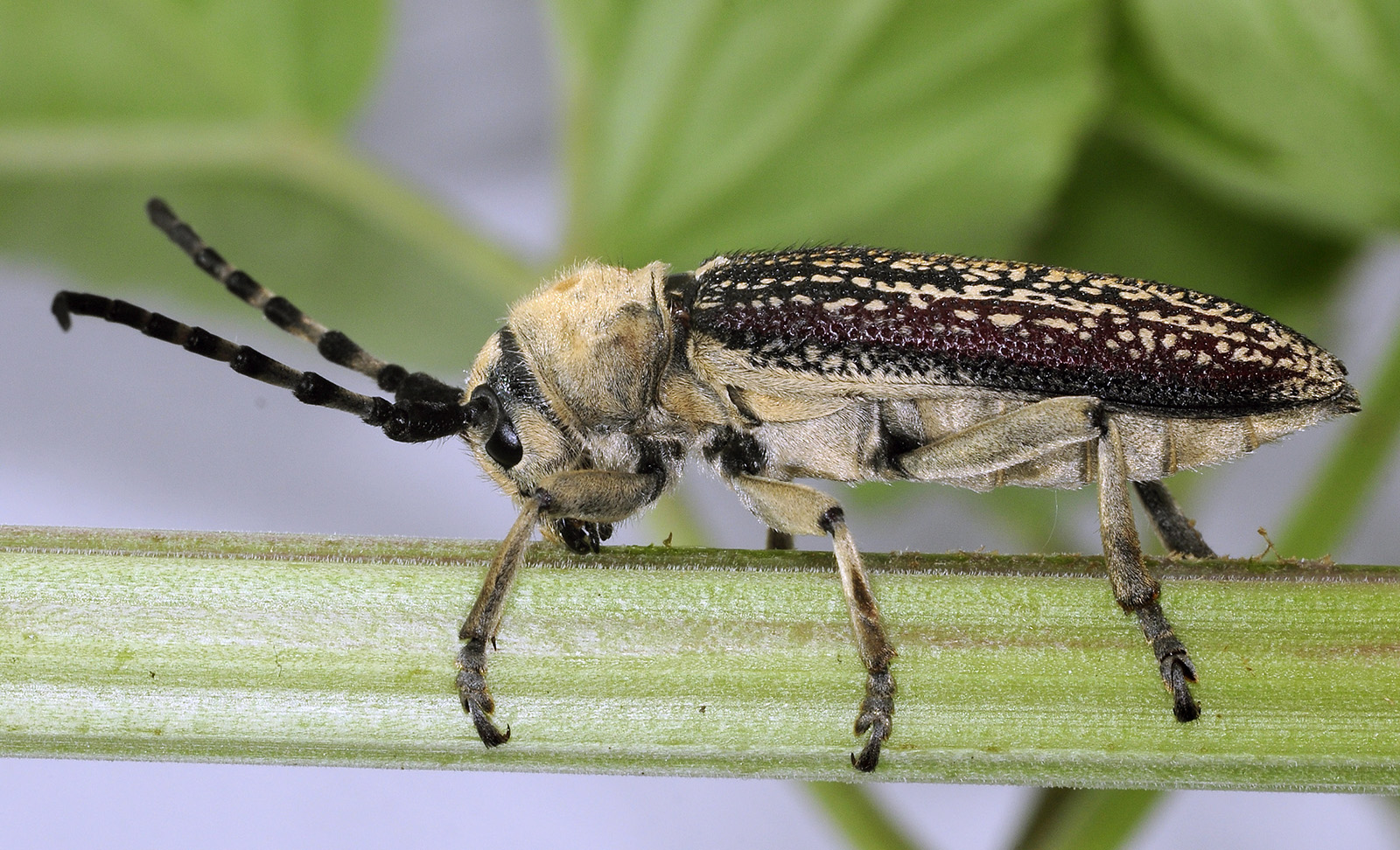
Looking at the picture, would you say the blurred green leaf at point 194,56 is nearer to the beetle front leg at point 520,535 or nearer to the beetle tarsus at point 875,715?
the beetle front leg at point 520,535

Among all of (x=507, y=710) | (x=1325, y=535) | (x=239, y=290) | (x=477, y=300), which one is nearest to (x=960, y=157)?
(x=1325, y=535)

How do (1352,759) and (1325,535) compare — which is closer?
(1352,759)

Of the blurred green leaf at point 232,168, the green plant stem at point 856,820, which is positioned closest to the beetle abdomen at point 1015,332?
the green plant stem at point 856,820

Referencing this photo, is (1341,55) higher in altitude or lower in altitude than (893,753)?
higher

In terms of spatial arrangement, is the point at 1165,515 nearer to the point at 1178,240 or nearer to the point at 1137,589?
the point at 1137,589

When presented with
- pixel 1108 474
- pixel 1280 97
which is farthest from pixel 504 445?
pixel 1280 97

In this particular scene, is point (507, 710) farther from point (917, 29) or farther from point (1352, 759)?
point (917, 29)
